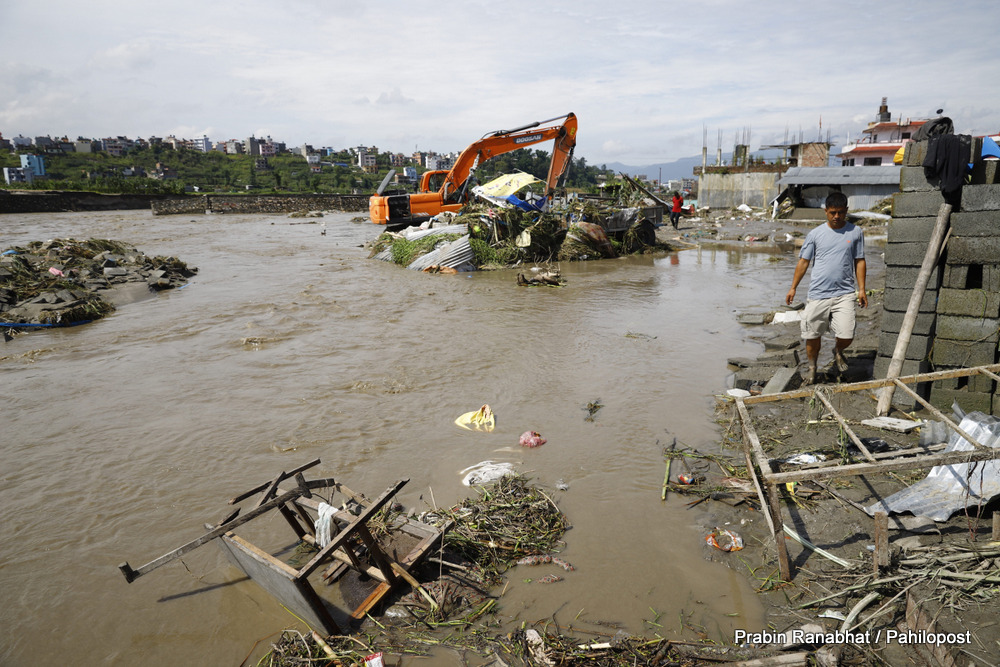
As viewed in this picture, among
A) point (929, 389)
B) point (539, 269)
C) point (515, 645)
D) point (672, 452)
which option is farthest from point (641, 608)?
point (539, 269)

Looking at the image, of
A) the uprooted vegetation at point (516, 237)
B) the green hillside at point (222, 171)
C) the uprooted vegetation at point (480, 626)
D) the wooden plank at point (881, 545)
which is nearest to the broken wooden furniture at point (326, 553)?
the uprooted vegetation at point (480, 626)

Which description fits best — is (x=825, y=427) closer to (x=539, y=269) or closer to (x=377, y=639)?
(x=377, y=639)

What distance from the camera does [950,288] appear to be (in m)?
4.20

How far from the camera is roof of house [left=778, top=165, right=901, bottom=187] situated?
21.6 metres

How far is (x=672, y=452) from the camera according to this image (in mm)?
4172

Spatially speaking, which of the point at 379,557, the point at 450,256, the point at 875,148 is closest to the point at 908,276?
the point at 379,557

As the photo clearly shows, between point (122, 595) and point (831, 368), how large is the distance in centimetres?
583

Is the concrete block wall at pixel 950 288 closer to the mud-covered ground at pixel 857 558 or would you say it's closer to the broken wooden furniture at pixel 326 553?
the mud-covered ground at pixel 857 558

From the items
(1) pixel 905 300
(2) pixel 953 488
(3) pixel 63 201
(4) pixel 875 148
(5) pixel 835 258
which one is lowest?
(2) pixel 953 488

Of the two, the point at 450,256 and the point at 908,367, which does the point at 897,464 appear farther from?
the point at 450,256

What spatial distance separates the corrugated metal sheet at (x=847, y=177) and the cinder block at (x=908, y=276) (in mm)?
20151

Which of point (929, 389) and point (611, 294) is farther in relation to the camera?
point (611, 294)

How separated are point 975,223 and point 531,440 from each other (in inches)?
146

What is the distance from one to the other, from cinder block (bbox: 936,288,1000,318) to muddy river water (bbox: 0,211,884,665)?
193 centimetres
